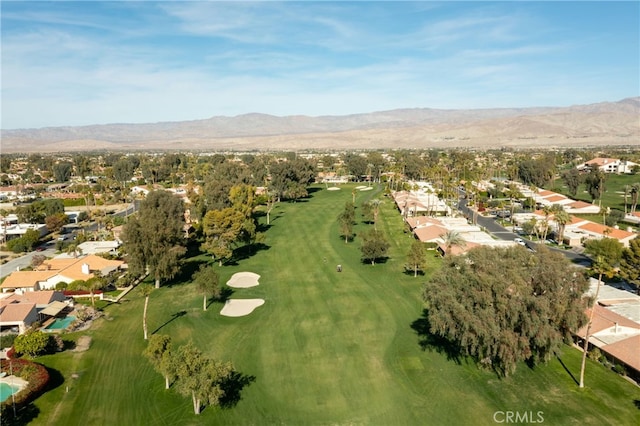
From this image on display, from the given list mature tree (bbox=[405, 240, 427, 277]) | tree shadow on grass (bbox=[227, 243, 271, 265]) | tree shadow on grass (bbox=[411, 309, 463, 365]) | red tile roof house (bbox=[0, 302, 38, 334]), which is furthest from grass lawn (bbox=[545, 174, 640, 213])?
red tile roof house (bbox=[0, 302, 38, 334])

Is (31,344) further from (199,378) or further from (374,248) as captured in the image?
(374,248)

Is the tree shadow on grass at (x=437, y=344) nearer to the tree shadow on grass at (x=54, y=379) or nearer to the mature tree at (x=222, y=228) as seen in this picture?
the tree shadow on grass at (x=54, y=379)

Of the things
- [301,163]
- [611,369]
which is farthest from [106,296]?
[301,163]

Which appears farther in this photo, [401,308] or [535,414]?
[401,308]

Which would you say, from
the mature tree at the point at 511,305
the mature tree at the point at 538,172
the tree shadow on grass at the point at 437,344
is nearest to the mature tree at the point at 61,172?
the tree shadow on grass at the point at 437,344

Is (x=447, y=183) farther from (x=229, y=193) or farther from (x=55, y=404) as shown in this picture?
(x=55, y=404)
